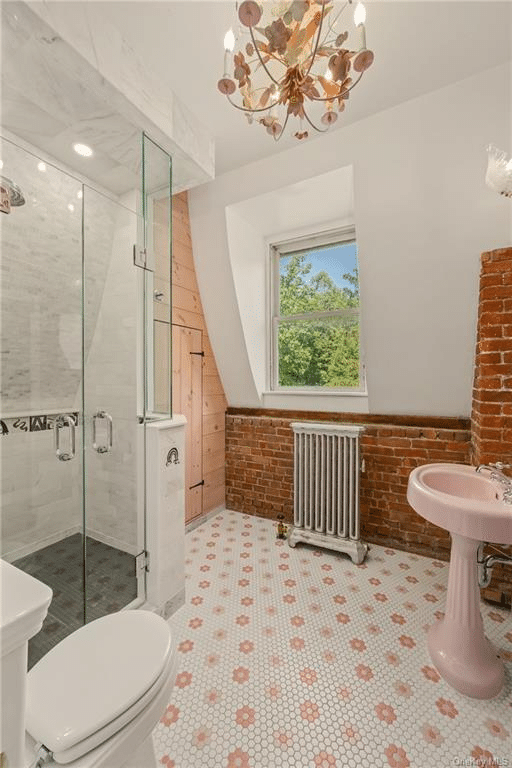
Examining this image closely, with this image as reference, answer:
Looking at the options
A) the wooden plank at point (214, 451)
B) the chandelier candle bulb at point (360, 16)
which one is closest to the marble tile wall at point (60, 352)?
the wooden plank at point (214, 451)

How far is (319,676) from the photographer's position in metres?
1.42

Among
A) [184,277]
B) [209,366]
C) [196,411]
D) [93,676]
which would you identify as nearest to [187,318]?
[184,277]

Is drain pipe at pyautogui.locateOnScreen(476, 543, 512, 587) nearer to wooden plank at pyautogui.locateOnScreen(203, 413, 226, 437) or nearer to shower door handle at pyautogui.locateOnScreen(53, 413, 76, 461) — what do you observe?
wooden plank at pyautogui.locateOnScreen(203, 413, 226, 437)

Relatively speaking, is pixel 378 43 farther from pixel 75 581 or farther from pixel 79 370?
pixel 75 581

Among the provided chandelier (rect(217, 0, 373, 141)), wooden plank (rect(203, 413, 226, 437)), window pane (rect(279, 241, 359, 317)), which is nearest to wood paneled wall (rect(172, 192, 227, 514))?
wooden plank (rect(203, 413, 226, 437))

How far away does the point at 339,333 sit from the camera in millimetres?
2898

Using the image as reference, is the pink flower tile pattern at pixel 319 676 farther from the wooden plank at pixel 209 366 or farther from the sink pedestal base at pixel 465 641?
the wooden plank at pixel 209 366

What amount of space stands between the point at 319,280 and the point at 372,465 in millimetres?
1707

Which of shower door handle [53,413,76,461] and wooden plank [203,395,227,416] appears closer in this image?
shower door handle [53,413,76,461]

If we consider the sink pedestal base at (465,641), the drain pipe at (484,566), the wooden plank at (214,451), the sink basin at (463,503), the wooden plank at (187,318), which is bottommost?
the sink pedestal base at (465,641)

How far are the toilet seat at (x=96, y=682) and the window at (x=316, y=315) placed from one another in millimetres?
2283

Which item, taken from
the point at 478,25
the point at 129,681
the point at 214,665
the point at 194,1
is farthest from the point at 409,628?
the point at 194,1

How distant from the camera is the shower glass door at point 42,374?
1.92 m

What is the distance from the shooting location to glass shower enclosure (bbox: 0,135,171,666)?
1.83 metres
